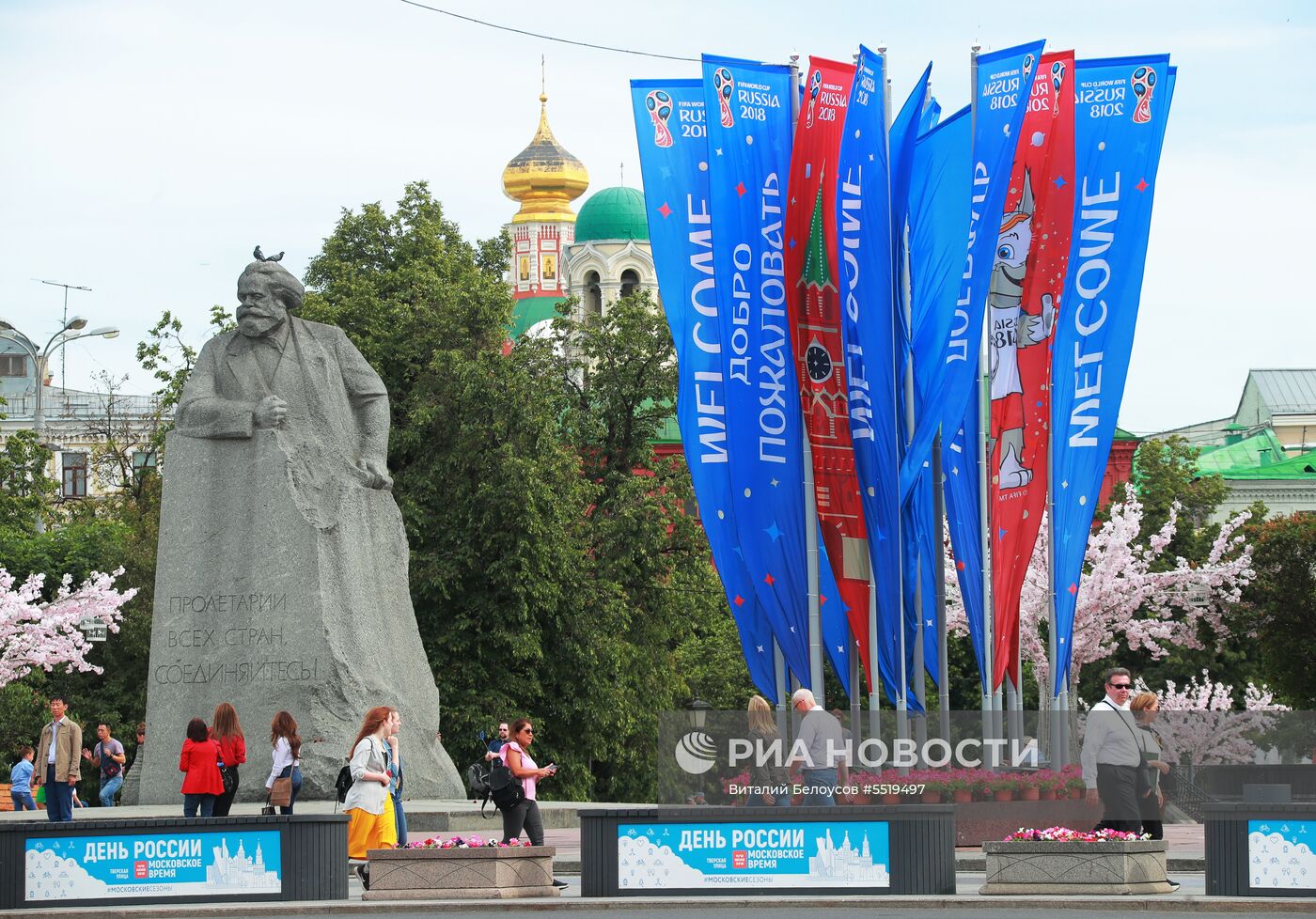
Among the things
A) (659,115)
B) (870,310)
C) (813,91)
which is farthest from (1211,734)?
(659,115)

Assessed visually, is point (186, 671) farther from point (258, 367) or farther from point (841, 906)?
point (841, 906)

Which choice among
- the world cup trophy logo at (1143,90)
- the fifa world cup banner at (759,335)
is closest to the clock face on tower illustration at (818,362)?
the fifa world cup banner at (759,335)

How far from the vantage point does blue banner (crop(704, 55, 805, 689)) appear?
2673 centimetres

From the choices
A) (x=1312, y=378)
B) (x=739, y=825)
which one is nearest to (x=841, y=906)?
(x=739, y=825)

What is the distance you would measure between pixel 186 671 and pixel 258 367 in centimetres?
316

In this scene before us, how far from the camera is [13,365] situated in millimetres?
108125

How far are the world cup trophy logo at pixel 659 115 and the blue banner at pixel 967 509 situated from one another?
508cm

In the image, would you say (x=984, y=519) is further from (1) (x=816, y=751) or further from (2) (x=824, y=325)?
(1) (x=816, y=751)

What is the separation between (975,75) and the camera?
91.0 feet

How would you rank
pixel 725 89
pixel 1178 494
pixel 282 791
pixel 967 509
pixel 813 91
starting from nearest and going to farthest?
pixel 282 791 < pixel 813 91 < pixel 725 89 < pixel 967 509 < pixel 1178 494

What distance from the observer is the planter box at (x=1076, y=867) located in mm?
17203

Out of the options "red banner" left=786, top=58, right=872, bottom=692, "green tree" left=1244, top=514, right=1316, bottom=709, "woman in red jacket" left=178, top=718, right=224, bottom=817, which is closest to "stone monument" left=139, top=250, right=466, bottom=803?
"woman in red jacket" left=178, top=718, right=224, bottom=817

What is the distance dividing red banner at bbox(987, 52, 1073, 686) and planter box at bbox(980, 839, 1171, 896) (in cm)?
979

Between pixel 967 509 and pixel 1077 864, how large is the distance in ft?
40.2
